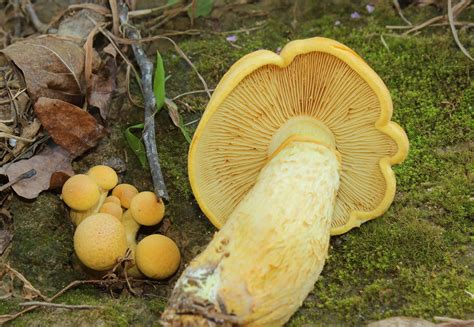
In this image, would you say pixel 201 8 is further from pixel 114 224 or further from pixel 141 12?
pixel 114 224

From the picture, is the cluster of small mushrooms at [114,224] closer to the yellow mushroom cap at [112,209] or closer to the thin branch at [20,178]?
the yellow mushroom cap at [112,209]

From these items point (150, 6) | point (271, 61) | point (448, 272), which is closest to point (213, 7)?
point (150, 6)

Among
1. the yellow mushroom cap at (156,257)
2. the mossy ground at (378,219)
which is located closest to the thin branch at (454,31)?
the mossy ground at (378,219)

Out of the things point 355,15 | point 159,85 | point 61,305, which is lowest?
point 61,305

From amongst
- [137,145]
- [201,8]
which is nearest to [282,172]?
[137,145]

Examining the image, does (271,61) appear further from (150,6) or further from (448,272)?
Result: (150,6)

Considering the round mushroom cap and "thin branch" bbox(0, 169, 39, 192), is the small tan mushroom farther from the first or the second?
"thin branch" bbox(0, 169, 39, 192)
